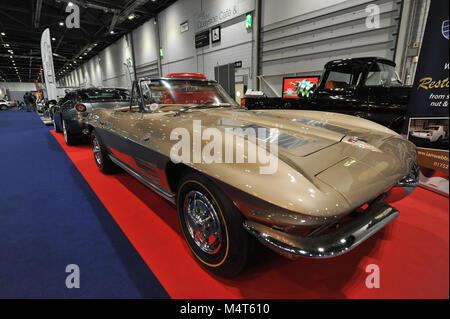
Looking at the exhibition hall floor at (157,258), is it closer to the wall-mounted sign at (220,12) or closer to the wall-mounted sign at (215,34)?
the wall-mounted sign at (220,12)

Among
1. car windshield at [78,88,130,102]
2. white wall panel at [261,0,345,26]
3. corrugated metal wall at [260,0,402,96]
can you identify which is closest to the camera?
Result: car windshield at [78,88,130,102]

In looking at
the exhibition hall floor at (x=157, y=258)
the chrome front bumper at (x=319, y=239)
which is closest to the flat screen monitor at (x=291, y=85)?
the exhibition hall floor at (x=157, y=258)

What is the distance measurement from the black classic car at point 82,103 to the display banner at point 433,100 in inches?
194

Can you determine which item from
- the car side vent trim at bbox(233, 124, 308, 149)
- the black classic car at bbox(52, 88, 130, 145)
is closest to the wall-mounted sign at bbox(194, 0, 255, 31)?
the black classic car at bbox(52, 88, 130, 145)

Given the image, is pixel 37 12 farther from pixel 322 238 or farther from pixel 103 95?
pixel 322 238

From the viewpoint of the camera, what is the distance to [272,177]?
113 centimetres

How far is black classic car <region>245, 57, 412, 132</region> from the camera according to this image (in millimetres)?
3277

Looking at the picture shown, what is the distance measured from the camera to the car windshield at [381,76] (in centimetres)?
377

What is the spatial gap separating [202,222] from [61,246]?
127 cm

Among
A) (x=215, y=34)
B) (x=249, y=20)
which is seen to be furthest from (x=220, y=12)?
(x=249, y=20)

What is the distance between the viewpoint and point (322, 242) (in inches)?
42.8

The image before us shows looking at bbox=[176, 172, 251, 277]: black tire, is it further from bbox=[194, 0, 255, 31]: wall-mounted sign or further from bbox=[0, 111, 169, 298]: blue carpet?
bbox=[194, 0, 255, 31]: wall-mounted sign

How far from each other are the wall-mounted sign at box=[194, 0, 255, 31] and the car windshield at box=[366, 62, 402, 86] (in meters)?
6.37

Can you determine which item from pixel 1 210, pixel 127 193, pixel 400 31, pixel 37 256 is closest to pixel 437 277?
pixel 37 256
